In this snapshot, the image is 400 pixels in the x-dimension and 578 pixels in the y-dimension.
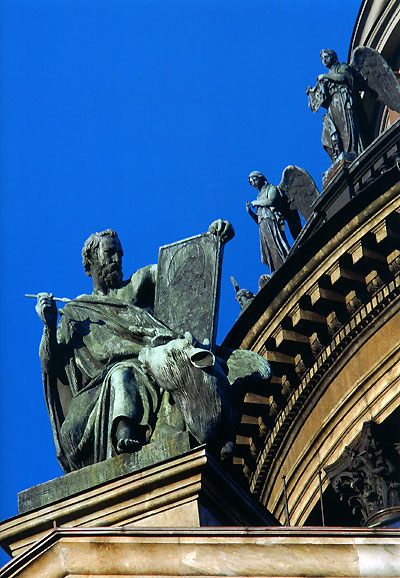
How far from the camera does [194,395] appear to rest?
30.4ft

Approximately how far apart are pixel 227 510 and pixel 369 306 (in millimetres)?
10599

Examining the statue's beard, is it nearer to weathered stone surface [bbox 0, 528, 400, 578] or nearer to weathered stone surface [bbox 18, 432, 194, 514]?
weathered stone surface [bbox 18, 432, 194, 514]

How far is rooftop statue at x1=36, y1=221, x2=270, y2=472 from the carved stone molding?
28.4 ft

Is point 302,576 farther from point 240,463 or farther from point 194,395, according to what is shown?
point 240,463

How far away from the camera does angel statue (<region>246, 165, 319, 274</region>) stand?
23281mm

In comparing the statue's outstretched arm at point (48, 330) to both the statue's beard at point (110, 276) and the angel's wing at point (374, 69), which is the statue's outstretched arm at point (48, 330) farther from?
the angel's wing at point (374, 69)

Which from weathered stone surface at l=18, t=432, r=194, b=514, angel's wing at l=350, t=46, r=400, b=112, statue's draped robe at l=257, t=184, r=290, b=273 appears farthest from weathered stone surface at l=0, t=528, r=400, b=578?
angel's wing at l=350, t=46, r=400, b=112

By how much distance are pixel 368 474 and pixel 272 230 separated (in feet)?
18.4

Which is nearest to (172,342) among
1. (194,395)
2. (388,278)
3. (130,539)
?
(194,395)

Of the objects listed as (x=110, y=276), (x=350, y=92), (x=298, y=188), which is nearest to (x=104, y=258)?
(x=110, y=276)

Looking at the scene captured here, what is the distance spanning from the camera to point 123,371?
9.83 m

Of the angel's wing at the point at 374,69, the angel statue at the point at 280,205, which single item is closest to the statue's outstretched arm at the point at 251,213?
the angel statue at the point at 280,205

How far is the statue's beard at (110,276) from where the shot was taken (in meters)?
10.8

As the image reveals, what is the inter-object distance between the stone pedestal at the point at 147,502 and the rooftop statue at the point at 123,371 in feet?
0.91
